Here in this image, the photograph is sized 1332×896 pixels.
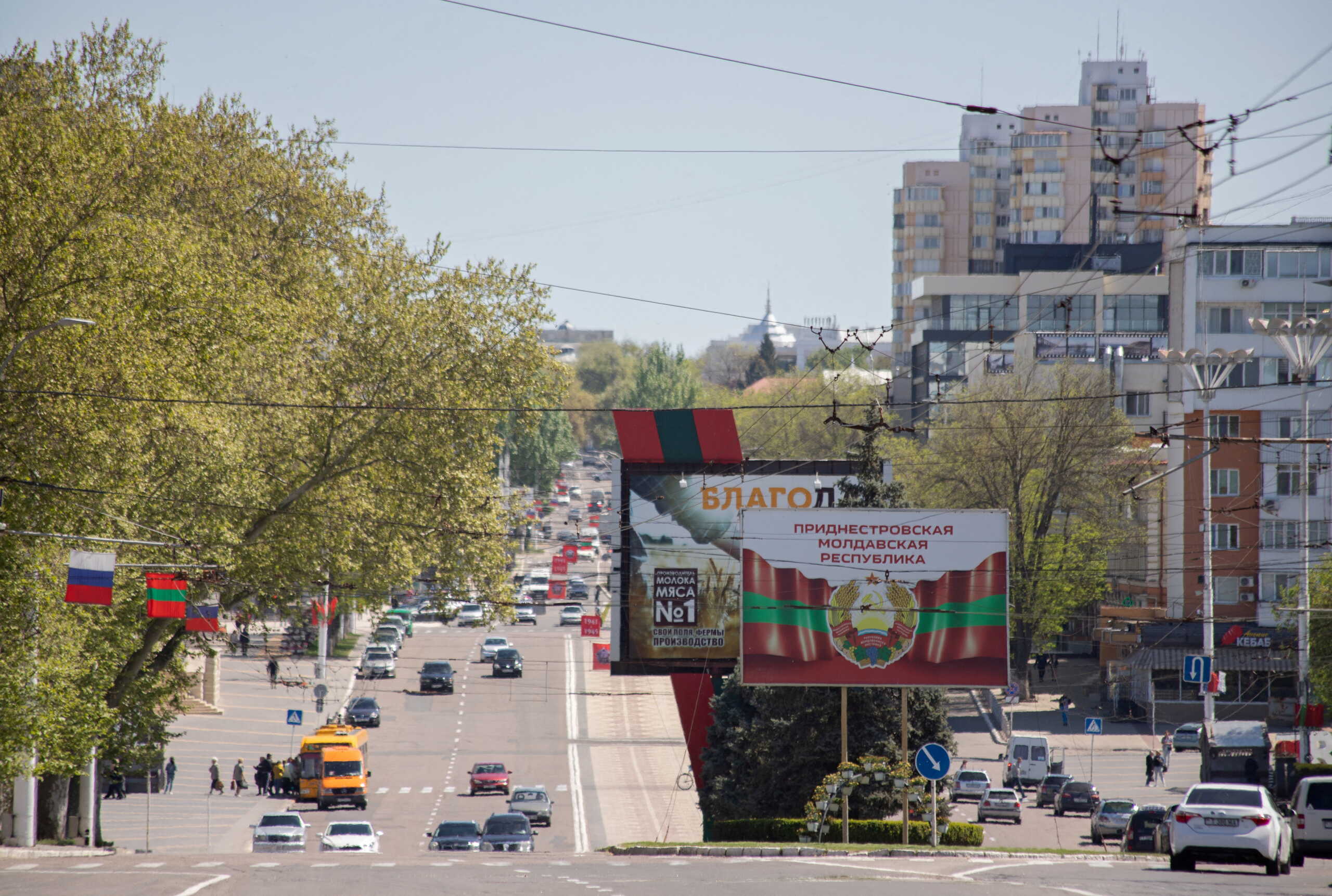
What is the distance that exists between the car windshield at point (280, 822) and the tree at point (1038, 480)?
3283 centimetres

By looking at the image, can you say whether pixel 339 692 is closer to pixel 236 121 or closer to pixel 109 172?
pixel 236 121

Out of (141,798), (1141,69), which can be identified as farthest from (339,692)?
(1141,69)

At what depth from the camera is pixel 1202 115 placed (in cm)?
13012

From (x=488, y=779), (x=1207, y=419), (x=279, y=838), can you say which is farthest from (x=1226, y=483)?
(x=279, y=838)

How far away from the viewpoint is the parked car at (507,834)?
3419 centimetres

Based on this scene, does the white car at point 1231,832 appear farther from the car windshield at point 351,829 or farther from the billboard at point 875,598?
the car windshield at point 351,829

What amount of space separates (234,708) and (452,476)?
116 ft

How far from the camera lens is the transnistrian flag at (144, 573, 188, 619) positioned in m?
26.6

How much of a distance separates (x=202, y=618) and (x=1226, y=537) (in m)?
48.2

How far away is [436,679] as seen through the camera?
222 feet

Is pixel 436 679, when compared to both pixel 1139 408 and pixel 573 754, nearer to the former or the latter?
pixel 573 754

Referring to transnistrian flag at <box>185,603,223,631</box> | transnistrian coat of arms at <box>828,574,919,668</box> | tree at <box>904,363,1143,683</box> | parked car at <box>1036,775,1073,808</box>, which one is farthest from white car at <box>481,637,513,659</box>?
transnistrian coat of arms at <box>828,574,919,668</box>

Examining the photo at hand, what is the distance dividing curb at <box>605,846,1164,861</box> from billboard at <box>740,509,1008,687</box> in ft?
17.6

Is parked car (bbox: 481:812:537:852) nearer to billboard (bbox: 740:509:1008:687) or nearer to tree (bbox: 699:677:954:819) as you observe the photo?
tree (bbox: 699:677:954:819)
